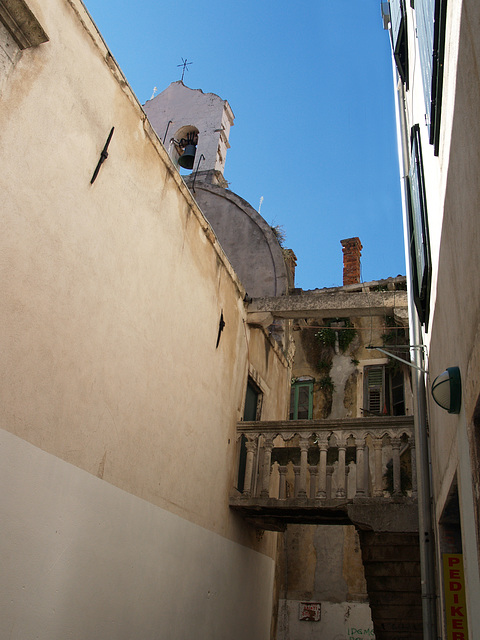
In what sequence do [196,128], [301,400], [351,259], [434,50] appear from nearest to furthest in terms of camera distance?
[434,50], [196,128], [301,400], [351,259]

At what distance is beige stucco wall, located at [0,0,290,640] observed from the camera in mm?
4184

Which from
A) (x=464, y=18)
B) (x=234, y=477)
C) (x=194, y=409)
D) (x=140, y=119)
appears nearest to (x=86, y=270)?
(x=140, y=119)

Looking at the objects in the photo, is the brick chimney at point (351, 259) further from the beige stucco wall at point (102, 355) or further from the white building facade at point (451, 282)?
the white building facade at point (451, 282)

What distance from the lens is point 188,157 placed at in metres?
11.8

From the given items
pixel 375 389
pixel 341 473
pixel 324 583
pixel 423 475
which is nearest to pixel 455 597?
pixel 423 475

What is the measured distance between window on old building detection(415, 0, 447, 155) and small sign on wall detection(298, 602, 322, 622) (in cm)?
1103

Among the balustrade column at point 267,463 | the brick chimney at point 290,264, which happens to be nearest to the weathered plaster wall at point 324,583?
the balustrade column at point 267,463

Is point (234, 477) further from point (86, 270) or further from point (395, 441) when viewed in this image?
point (86, 270)

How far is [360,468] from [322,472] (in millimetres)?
534

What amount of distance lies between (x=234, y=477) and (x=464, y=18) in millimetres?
6944

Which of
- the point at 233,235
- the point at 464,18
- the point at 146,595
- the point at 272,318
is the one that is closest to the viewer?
the point at 464,18

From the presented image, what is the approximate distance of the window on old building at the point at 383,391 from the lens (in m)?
13.1

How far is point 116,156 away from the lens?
18.6ft

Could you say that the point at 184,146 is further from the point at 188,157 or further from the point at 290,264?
the point at 290,264
